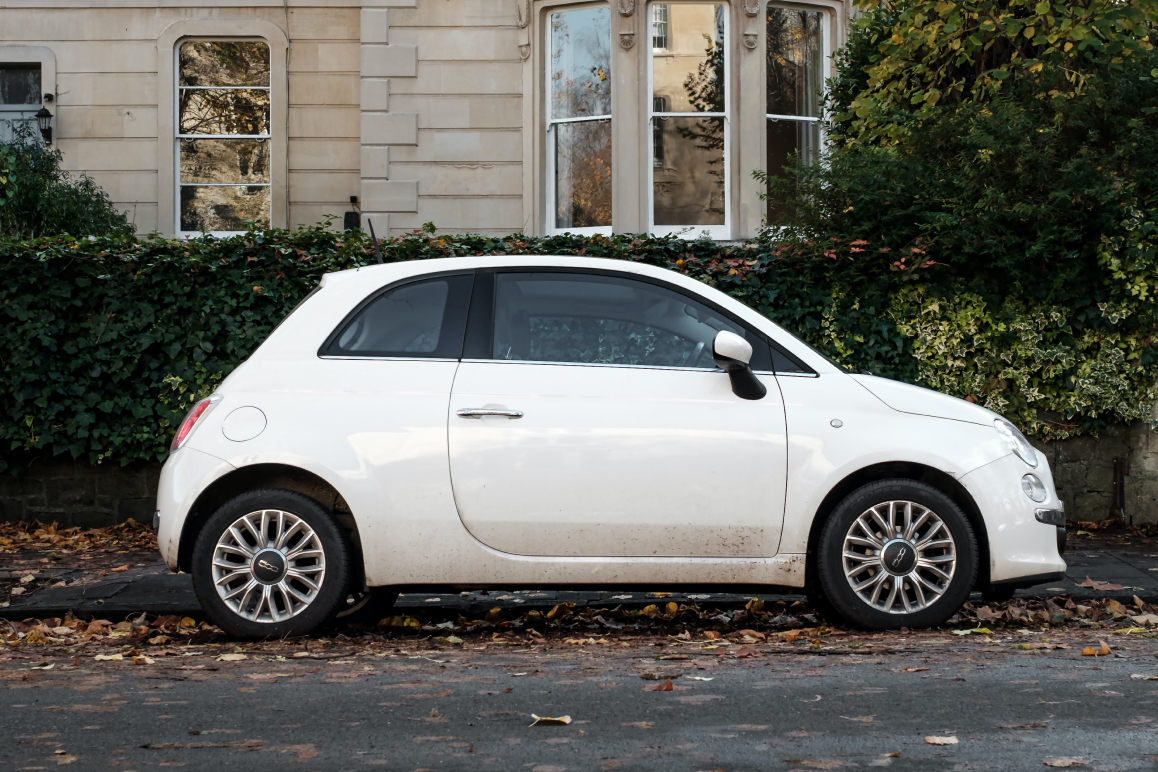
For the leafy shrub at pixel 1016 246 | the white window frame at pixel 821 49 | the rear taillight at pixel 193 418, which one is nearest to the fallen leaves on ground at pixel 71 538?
the rear taillight at pixel 193 418

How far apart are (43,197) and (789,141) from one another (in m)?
7.63

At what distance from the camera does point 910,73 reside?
1189cm

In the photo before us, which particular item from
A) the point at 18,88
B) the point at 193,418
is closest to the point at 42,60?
the point at 18,88

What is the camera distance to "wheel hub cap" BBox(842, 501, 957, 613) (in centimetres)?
584

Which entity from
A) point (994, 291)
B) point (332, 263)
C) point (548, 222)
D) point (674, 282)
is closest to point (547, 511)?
point (674, 282)

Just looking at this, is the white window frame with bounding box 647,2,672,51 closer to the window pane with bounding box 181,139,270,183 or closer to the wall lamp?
the window pane with bounding box 181,139,270,183

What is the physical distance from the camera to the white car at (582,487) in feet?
19.0

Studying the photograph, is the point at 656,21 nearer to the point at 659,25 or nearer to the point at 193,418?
the point at 659,25

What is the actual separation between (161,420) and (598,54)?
22.2 ft

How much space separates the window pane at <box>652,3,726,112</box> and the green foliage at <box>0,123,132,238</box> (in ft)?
18.6

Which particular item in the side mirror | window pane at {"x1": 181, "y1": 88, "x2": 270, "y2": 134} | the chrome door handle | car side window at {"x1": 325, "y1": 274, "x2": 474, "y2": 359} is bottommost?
the chrome door handle

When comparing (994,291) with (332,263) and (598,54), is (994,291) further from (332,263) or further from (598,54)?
(598,54)

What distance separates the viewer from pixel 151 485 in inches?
394

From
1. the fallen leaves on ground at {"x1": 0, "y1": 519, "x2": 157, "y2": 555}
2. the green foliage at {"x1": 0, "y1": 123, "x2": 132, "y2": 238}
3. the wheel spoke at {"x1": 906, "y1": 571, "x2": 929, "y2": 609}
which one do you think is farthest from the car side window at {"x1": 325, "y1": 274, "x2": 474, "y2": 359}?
the green foliage at {"x1": 0, "y1": 123, "x2": 132, "y2": 238}
